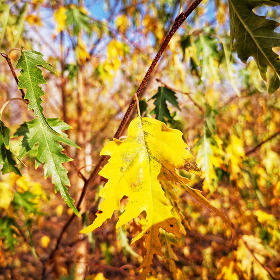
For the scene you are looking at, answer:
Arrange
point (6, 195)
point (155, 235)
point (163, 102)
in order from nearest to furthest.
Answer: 1. point (155, 235)
2. point (163, 102)
3. point (6, 195)

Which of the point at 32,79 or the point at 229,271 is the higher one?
the point at 32,79

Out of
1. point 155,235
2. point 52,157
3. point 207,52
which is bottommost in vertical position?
point 155,235

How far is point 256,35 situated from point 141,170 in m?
0.39

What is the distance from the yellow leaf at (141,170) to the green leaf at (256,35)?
26 centimetres

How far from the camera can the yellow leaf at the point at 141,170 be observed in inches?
16.0

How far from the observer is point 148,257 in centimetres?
44

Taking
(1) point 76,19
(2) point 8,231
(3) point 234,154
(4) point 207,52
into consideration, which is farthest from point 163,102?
(2) point 8,231

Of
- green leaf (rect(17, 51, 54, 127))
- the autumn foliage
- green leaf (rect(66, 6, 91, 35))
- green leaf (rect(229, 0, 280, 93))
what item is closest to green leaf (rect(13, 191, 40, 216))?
the autumn foliage

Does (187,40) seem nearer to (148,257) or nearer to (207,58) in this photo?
(207,58)

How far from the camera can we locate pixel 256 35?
492 mm

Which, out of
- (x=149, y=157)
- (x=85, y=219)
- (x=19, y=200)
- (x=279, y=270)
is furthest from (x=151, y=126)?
(x=279, y=270)

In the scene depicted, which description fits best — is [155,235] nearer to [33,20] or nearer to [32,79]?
[32,79]

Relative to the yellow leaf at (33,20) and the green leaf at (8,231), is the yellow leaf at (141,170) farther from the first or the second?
the yellow leaf at (33,20)

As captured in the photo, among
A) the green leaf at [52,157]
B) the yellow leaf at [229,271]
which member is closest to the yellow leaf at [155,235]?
the green leaf at [52,157]
